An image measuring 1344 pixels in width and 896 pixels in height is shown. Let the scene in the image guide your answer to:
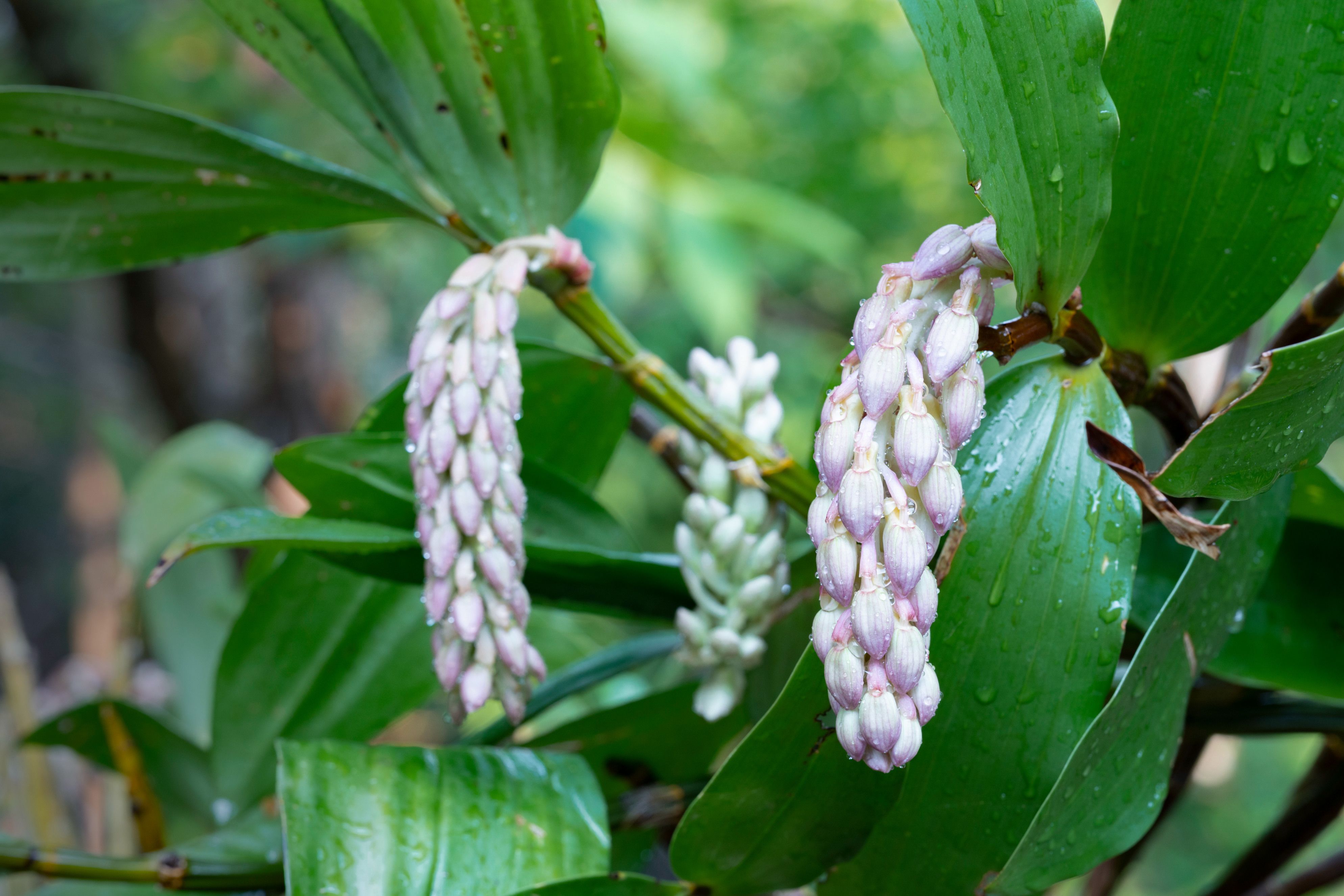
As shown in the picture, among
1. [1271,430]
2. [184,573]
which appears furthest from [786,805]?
[184,573]

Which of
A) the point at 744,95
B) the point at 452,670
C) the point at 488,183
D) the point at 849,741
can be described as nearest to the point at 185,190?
the point at 488,183

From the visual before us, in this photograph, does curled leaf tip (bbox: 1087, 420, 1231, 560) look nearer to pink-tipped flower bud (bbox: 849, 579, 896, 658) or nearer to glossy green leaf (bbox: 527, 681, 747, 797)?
pink-tipped flower bud (bbox: 849, 579, 896, 658)

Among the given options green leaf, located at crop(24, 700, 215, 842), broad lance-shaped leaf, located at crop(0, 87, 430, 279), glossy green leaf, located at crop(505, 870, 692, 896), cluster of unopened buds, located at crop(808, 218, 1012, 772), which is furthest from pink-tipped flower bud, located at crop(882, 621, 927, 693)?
green leaf, located at crop(24, 700, 215, 842)

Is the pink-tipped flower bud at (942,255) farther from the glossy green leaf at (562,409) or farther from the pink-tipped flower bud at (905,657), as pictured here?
the glossy green leaf at (562,409)

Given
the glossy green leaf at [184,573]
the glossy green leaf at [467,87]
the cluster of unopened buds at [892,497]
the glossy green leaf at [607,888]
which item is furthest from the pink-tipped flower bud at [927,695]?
the glossy green leaf at [184,573]

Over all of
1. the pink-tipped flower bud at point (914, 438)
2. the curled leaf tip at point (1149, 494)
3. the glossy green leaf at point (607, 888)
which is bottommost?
the glossy green leaf at point (607, 888)

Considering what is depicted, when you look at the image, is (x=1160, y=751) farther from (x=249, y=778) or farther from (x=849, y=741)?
(x=249, y=778)
